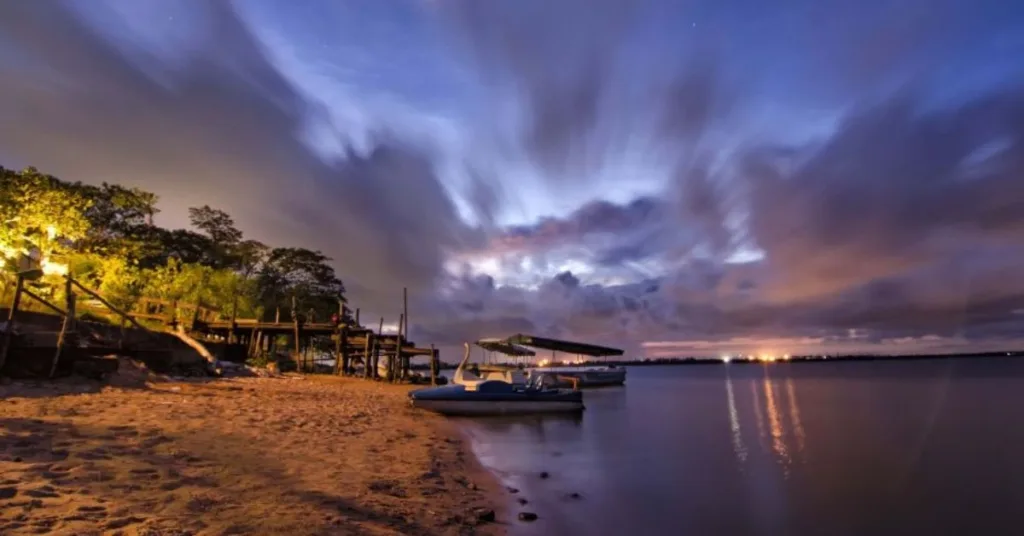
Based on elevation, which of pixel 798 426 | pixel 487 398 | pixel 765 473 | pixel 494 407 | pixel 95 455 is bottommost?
pixel 765 473

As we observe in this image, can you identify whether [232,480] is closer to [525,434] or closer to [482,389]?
[525,434]

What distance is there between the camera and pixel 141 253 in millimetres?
37375

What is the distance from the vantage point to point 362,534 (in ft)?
24.3

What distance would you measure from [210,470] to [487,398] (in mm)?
19534

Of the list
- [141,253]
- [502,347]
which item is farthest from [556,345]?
[141,253]

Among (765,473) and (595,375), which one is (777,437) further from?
(595,375)

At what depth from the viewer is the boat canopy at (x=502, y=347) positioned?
38531 mm

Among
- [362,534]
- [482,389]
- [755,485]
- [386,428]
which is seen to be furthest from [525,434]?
[362,534]

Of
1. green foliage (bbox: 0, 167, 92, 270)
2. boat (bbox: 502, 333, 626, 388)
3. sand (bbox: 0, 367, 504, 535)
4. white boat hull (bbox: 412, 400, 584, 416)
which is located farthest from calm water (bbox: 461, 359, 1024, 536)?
green foliage (bbox: 0, 167, 92, 270)

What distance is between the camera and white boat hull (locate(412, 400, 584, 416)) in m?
26.4

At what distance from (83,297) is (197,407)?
19321 mm

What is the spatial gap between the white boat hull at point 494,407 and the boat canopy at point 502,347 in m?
7.68

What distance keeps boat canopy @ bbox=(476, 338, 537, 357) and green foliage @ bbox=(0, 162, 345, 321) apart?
1465 cm

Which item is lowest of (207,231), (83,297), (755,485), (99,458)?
(755,485)
